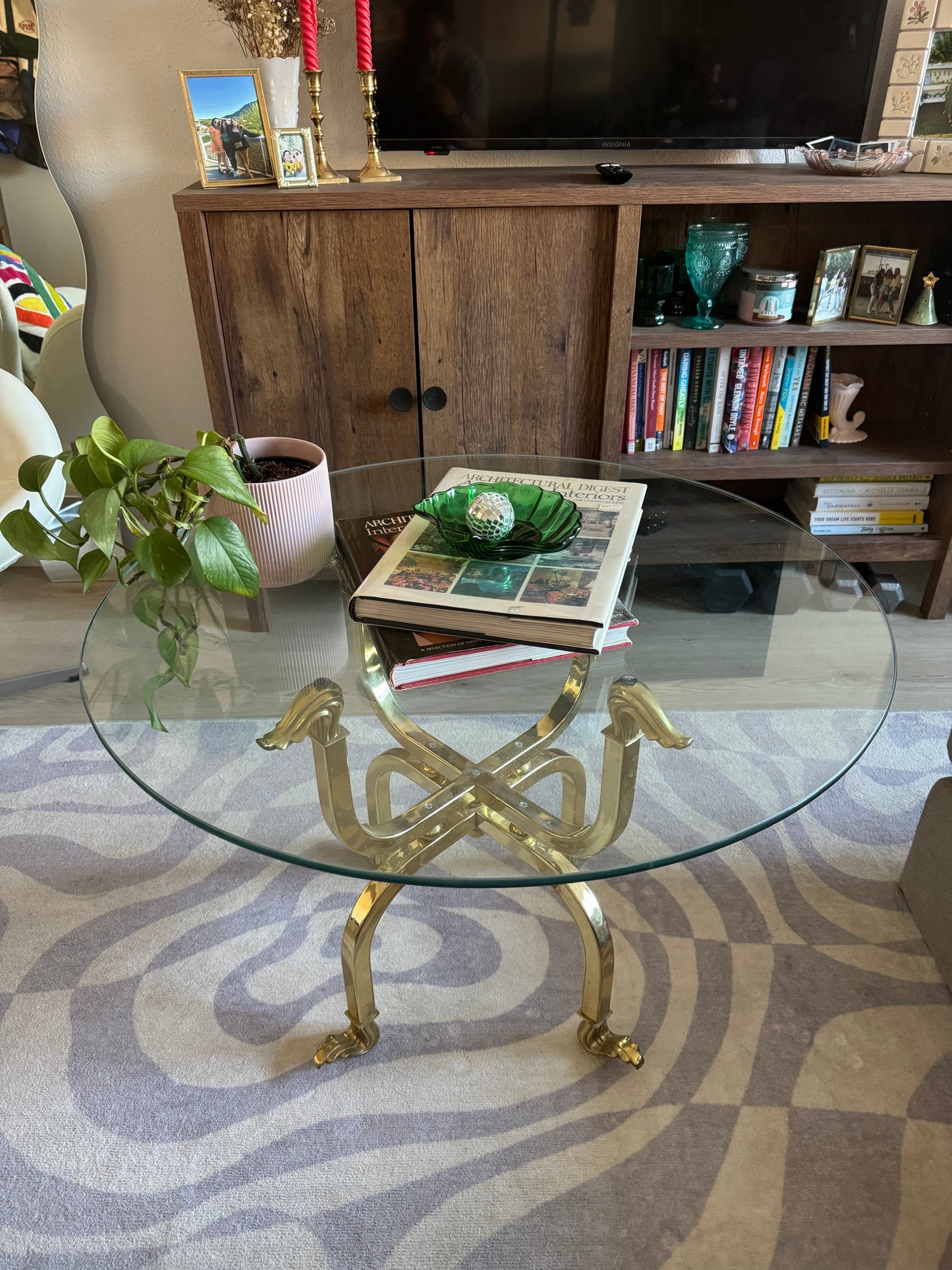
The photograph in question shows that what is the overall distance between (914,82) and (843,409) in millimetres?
606

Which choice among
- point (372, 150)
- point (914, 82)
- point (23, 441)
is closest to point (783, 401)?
point (914, 82)

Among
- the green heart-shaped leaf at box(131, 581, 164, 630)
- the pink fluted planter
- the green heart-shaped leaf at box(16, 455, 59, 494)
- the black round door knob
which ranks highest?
the green heart-shaped leaf at box(16, 455, 59, 494)

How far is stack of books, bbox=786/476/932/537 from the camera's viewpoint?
78.0 inches

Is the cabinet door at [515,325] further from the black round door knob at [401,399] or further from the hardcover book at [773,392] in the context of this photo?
the hardcover book at [773,392]

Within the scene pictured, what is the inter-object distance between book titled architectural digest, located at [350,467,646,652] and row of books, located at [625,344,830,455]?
33.1 inches

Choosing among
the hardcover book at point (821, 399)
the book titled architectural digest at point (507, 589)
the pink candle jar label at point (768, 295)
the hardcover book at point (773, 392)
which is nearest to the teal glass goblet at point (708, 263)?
the pink candle jar label at point (768, 295)

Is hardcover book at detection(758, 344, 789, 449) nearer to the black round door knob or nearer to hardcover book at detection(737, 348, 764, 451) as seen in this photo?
hardcover book at detection(737, 348, 764, 451)

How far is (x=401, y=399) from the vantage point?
1772 millimetres

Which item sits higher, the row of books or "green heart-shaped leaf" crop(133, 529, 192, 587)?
"green heart-shaped leaf" crop(133, 529, 192, 587)

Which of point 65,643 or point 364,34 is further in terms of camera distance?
point 65,643

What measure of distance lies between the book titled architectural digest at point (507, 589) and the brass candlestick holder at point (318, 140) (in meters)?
0.91

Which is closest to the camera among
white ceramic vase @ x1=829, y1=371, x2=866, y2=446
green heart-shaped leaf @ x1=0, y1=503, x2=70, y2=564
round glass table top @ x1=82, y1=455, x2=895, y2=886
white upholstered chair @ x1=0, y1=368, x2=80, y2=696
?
round glass table top @ x1=82, y1=455, x2=895, y2=886

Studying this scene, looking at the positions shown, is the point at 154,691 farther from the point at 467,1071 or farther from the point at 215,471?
the point at 467,1071

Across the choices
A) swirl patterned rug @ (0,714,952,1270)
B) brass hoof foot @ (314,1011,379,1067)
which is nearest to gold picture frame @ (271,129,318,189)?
swirl patterned rug @ (0,714,952,1270)
